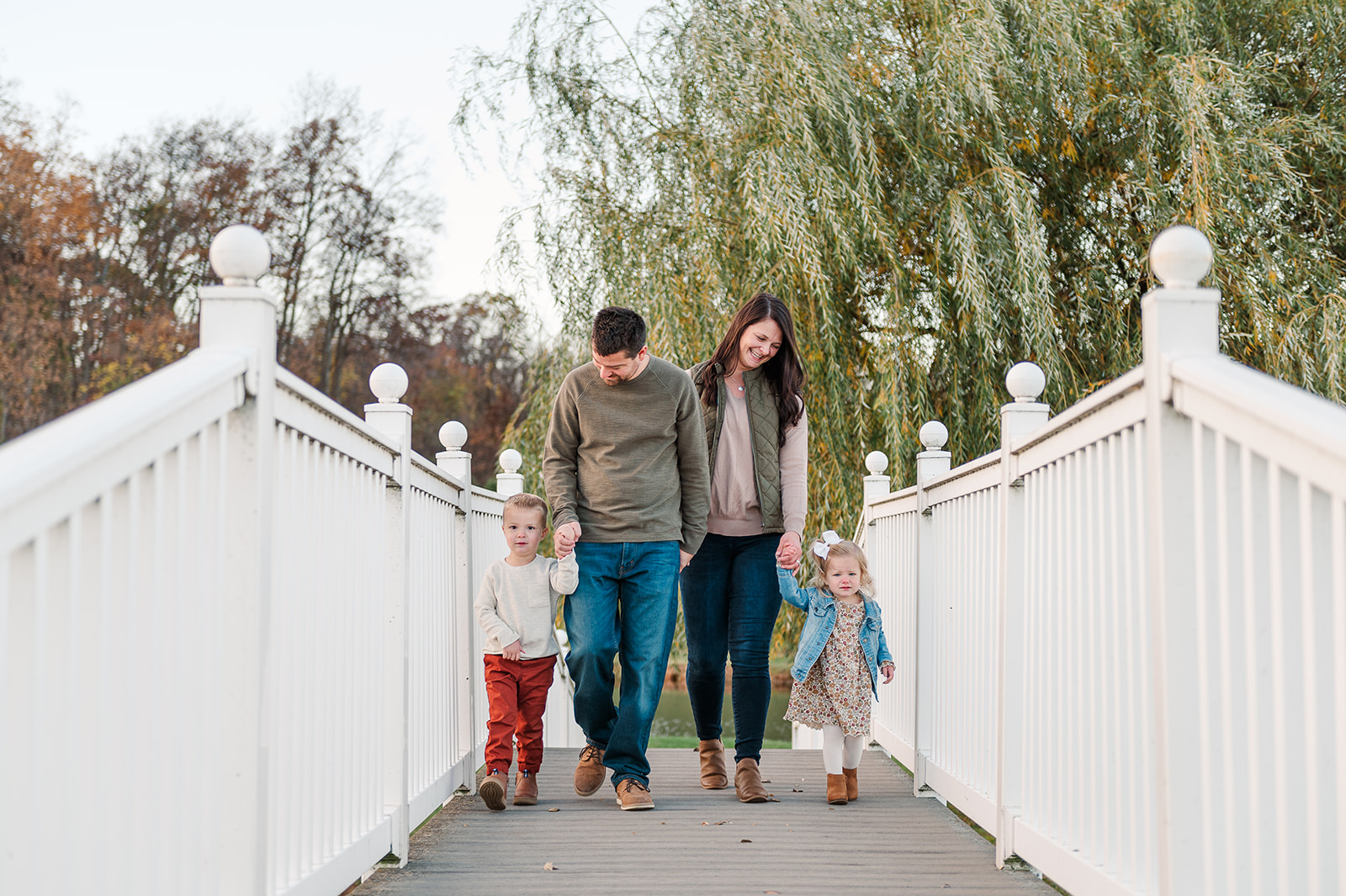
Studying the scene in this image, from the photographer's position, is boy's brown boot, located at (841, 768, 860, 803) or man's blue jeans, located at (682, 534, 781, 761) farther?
man's blue jeans, located at (682, 534, 781, 761)

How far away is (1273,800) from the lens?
162 centimetres

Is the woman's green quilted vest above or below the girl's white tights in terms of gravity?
above

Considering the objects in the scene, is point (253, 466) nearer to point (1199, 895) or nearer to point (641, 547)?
point (1199, 895)

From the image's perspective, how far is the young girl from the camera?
380 cm

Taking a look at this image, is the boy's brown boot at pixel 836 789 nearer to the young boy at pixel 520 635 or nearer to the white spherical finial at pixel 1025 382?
the young boy at pixel 520 635

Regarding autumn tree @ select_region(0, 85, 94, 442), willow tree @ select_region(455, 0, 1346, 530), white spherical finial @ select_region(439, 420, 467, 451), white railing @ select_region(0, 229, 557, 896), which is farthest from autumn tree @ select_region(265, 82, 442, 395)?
white railing @ select_region(0, 229, 557, 896)

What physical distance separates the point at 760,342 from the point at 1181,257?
6.71ft

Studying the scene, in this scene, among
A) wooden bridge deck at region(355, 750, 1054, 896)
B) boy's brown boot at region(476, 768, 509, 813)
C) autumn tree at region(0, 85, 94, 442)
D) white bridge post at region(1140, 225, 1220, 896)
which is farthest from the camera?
autumn tree at region(0, 85, 94, 442)

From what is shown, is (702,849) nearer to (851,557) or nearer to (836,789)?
(836,789)

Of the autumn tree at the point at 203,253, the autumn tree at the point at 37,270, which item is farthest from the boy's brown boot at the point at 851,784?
the autumn tree at the point at 37,270

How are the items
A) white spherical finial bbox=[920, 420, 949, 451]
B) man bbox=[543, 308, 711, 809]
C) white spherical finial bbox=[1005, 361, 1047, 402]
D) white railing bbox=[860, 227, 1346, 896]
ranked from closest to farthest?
white railing bbox=[860, 227, 1346, 896] < white spherical finial bbox=[1005, 361, 1047, 402] < man bbox=[543, 308, 711, 809] < white spherical finial bbox=[920, 420, 949, 451]

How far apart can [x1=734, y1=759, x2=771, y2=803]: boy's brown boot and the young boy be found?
66cm

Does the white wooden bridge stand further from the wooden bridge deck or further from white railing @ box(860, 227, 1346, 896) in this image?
the wooden bridge deck

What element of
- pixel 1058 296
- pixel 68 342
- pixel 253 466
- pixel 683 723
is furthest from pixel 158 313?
pixel 253 466
